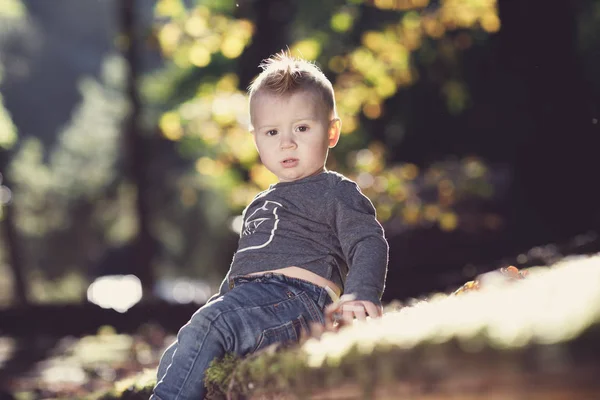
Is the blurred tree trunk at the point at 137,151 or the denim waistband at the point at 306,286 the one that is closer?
the denim waistband at the point at 306,286

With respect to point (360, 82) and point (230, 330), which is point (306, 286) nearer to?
point (230, 330)

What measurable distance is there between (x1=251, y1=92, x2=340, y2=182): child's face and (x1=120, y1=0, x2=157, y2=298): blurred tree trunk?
1014cm

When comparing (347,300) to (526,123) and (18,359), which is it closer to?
(18,359)

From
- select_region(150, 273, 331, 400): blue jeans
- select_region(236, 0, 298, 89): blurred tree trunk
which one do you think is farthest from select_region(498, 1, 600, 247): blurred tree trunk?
select_region(150, 273, 331, 400): blue jeans

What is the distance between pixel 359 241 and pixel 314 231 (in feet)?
0.86

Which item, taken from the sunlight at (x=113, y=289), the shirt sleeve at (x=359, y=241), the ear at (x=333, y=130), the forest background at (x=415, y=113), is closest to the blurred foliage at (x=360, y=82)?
the forest background at (x=415, y=113)

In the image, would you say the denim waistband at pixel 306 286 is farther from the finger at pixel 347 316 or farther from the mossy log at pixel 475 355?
the mossy log at pixel 475 355

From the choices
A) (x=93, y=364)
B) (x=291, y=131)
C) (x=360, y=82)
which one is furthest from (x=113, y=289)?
(x=291, y=131)

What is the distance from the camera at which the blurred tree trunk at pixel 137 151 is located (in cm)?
1275

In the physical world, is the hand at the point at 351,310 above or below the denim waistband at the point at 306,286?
below

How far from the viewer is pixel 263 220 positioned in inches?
120

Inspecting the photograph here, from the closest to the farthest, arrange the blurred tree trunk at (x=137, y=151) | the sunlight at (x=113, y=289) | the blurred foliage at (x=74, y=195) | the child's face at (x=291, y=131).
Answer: the child's face at (x=291, y=131), the blurred tree trunk at (x=137, y=151), the blurred foliage at (x=74, y=195), the sunlight at (x=113, y=289)

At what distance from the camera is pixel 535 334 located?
3.60 feet

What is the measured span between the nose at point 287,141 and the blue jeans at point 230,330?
0.63m
